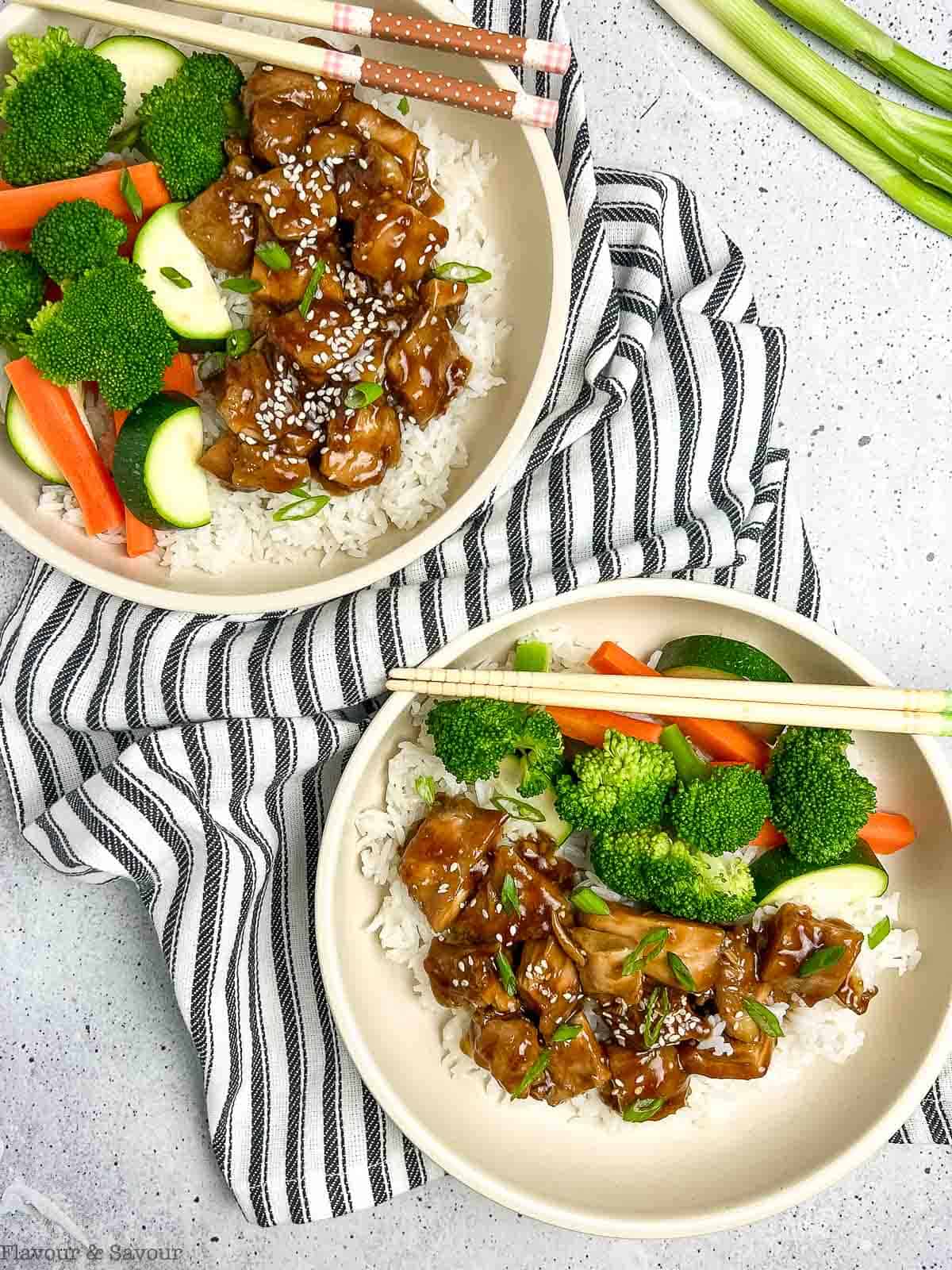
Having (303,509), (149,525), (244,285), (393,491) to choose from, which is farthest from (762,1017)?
(244,285)

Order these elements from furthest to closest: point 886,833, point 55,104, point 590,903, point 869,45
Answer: point 869,45, point 886,833, point 590,903, point 55,104

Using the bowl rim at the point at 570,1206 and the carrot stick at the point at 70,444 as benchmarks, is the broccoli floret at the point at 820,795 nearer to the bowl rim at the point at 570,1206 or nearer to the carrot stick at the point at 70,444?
the bowl rim at the point at 570,1206

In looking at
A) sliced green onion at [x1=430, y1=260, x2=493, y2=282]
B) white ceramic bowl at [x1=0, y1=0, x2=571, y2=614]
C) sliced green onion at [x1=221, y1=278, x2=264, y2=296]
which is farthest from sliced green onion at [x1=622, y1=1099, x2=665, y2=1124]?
sliced green onion at [x1=221, y1=278, x2=264, y2=296]

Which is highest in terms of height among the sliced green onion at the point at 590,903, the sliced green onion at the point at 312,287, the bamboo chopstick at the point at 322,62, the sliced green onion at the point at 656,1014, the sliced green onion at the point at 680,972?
the bamboo chopstick at the point at 322,62

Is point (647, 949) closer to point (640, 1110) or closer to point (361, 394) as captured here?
point (640, 1110)

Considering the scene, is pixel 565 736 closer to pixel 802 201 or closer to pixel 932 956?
pixel 932 956

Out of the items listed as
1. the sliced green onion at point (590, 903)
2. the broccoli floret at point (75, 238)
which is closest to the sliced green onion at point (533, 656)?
the sliced green onion at point (590, 903)
